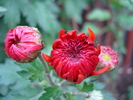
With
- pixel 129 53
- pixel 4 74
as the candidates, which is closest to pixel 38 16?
pixel 4 74

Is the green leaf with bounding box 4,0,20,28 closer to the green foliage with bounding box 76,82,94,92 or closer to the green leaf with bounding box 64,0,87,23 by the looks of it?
the green foliage with bounding box 76,82,94,92

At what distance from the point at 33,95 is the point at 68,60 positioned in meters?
0.39

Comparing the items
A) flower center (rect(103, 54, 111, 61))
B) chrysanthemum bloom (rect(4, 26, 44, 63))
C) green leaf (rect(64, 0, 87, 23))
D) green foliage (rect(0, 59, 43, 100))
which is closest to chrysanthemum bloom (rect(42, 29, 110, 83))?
chrysanthemum bloom (rect(4, 26, 44, 63))

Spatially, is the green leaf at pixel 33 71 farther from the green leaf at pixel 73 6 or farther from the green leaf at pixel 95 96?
the green leaf at pixel 73 6

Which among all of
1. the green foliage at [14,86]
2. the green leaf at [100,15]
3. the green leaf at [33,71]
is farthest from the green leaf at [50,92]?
the green leaf at [100,15]

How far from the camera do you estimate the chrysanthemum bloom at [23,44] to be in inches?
34.0

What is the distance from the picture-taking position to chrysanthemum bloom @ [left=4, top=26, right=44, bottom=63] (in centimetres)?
86

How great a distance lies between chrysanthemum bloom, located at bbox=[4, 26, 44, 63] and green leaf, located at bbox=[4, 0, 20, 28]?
0.44 meters

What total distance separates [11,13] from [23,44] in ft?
1.80

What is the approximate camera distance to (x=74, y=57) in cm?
91

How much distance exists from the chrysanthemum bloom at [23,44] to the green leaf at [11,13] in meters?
0.44

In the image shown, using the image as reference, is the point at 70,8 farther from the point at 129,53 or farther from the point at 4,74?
the point at 129,53

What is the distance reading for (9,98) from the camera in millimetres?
1106

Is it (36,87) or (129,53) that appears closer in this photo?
(36,87)
